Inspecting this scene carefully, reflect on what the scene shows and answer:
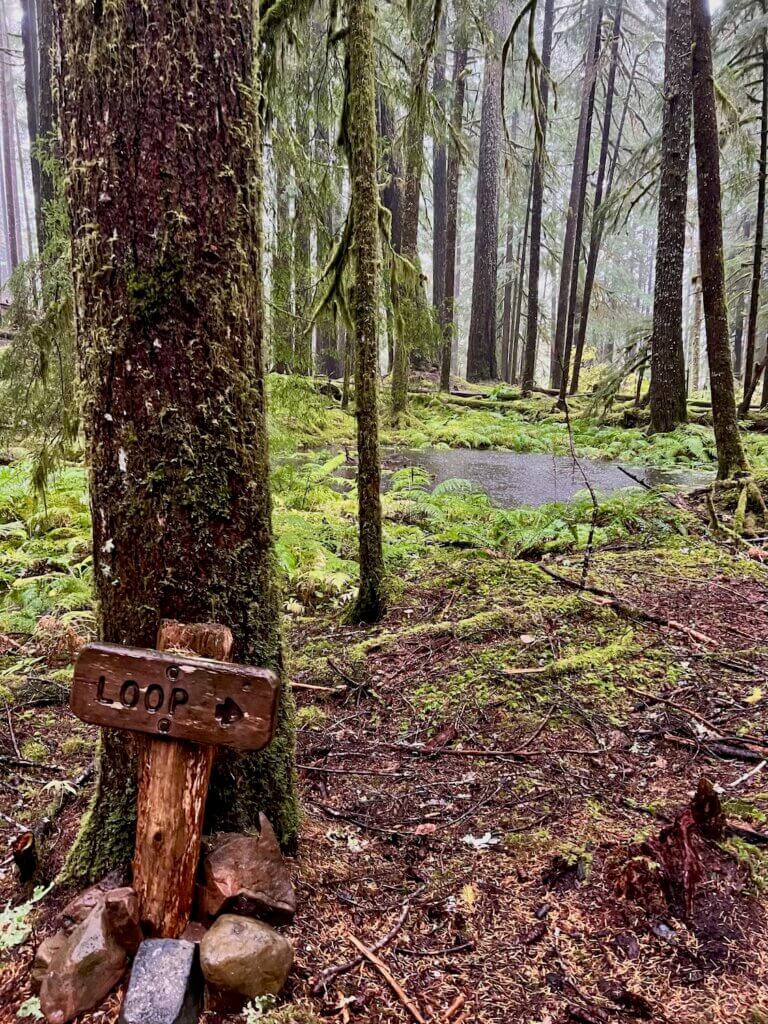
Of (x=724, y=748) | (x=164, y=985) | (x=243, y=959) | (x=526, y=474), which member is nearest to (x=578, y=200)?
(x=526, y=474)

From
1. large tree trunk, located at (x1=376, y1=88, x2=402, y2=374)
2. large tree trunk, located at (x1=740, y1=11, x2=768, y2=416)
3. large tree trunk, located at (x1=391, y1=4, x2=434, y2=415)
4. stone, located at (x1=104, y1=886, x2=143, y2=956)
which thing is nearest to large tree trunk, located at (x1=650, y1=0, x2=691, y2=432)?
large tree trunk, located at (x1=740, y1=11, x2=768, y2=416)

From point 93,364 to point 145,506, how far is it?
1.60ft

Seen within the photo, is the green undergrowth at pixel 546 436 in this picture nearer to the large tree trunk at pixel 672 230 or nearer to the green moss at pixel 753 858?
the large tree trunk at pixel 672 230

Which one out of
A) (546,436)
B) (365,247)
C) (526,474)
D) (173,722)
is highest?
(365,247)

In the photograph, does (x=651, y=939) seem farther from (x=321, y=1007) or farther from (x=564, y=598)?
(x=564, y=598)

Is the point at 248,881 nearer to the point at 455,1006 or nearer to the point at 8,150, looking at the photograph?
the point at 455,1006

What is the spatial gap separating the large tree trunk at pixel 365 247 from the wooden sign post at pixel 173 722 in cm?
259

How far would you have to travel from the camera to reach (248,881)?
1.90m

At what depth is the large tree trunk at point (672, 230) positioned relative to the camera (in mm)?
9766

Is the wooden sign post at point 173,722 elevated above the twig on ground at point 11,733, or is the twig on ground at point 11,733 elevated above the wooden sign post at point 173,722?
the wooden sign post at point 173,722

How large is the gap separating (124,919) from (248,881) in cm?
36

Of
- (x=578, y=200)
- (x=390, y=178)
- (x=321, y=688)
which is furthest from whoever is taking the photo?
(x=578, y=200)

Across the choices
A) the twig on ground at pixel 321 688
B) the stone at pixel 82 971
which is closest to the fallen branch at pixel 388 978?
the stone at pixel 82 971

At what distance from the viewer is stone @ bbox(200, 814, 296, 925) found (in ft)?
6.03
